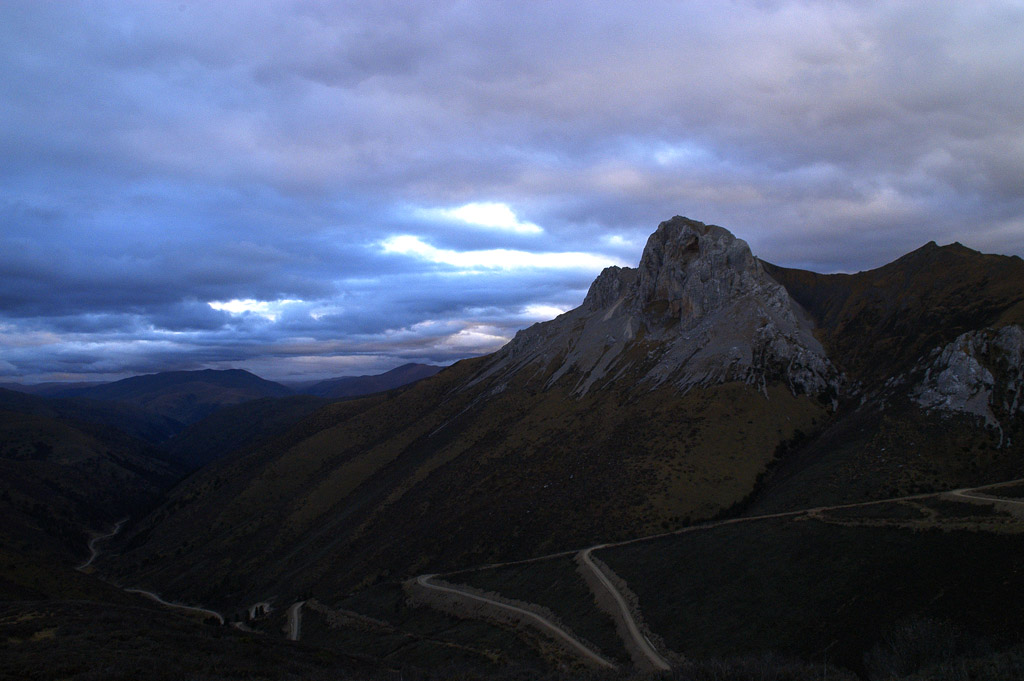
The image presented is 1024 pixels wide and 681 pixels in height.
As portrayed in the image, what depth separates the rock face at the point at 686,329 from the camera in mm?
88250

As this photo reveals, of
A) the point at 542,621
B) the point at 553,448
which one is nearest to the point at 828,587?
the point at 542,621

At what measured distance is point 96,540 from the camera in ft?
498

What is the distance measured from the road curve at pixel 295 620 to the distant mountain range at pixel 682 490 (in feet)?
1.72

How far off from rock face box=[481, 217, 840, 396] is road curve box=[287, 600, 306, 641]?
6035 cm

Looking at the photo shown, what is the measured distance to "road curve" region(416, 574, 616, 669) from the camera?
33.6 meters

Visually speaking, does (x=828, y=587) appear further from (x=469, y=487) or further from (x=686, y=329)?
(x=686, y=329)

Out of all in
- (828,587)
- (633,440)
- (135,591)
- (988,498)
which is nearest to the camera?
(828,587)

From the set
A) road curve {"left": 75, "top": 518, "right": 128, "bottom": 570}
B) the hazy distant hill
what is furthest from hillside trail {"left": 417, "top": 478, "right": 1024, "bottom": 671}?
road curve {"left": 75, "top": 518, "right": 128, "bottom": 570}

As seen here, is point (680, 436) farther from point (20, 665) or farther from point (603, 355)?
point (20, 665)

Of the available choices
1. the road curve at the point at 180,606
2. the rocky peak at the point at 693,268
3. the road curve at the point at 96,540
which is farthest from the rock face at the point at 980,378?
the road curve at the point at 96,540

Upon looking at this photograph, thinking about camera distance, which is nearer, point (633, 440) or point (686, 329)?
point (633, 440)

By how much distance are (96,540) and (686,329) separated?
162717mm

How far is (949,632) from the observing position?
23.2 metres

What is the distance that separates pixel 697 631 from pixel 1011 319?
57259 mm
